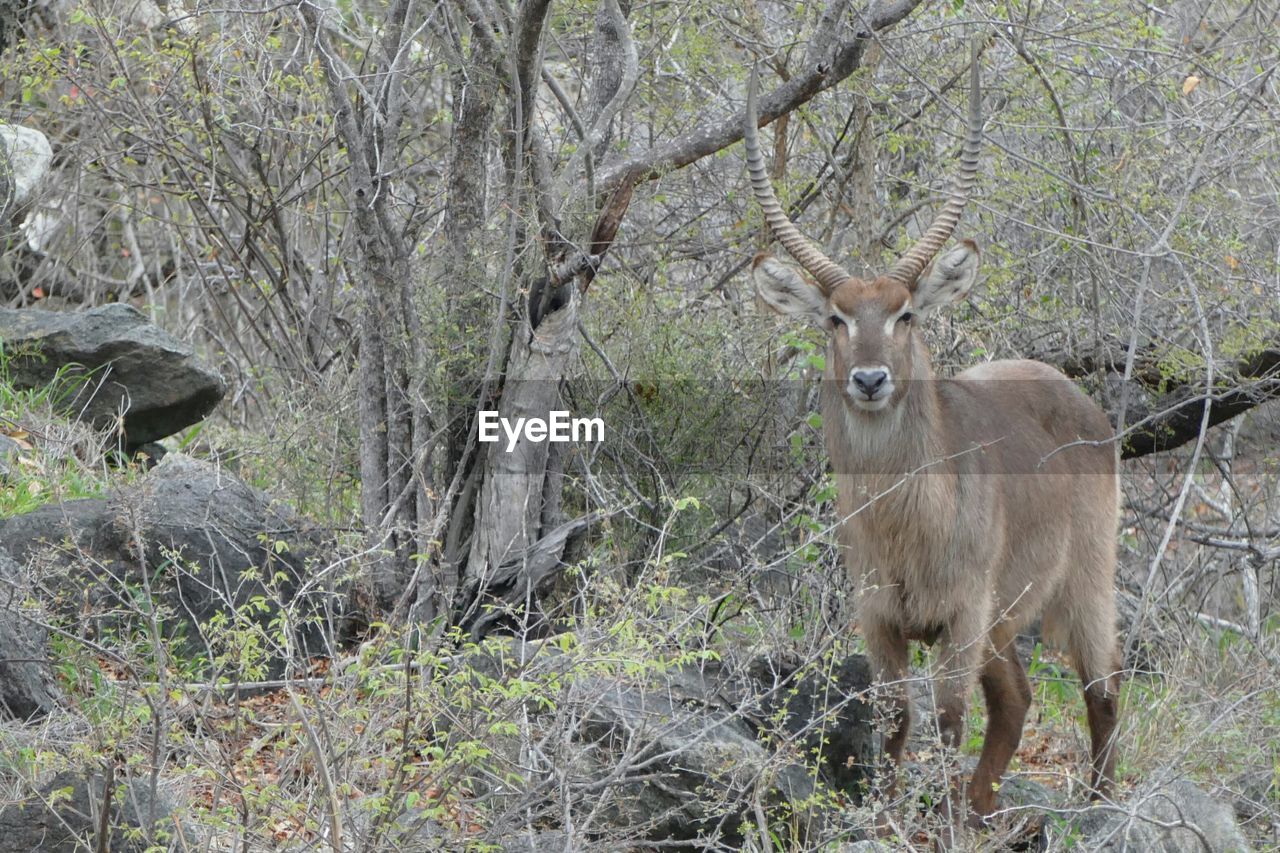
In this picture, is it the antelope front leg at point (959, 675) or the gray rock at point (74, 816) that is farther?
the antelope front leg at point (959, 675)

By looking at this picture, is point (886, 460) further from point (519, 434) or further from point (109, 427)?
point (109, 427)

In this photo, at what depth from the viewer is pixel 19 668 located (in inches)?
216

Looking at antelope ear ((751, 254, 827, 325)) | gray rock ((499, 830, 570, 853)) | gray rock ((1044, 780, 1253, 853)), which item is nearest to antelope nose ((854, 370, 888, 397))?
antelope ear ((751, 254, 827, 325))

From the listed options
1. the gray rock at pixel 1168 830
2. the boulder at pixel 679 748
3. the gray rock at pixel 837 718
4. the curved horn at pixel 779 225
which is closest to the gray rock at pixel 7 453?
the boulder at pixel 679 748

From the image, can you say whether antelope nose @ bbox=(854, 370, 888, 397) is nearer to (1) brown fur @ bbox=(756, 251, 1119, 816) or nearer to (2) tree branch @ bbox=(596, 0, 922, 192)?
(1) brown fur @ bbox=(756, 251, 1119, 816)

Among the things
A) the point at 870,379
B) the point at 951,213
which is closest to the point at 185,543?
the point at 870,379

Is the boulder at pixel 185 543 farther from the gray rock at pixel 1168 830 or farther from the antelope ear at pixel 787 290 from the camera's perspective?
the gray rock at pixel 1168 830

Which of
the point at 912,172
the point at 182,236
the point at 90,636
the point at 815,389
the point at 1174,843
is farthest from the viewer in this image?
the point at 182,236

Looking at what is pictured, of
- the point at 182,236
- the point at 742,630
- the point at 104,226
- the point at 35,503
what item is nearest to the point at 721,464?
the point at 742,630

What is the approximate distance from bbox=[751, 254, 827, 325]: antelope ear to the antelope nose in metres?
0.47

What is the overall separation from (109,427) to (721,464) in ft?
10.8

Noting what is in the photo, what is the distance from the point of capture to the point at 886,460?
6211 mm

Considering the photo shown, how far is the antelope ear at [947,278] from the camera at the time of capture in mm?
6188

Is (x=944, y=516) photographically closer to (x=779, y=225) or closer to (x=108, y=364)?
(x=779, y=225)
